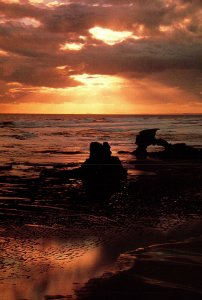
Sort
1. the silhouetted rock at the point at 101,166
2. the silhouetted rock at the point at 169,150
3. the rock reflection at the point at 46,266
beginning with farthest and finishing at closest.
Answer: the silhouetted rock at the point at 169,150 → the silhouetted rock at the point at 101,166 → the rock reflection at the point at 46,266

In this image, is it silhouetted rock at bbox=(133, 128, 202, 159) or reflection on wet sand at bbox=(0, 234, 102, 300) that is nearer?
reflection on wet sand at bbox=(0, 234, 102, 300)

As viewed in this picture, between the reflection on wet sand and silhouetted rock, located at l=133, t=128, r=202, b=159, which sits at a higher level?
silhouetted rock, located at l=133, t=128, r=202, b=159

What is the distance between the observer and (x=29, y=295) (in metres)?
6.73

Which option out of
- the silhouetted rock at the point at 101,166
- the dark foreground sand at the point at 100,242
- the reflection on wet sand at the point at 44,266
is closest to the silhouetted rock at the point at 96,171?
the silhouetted rock at the point at 101,166

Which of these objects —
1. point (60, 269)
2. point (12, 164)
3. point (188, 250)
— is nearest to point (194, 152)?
point (12, 164)

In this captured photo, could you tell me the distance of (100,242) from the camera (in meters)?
9.73

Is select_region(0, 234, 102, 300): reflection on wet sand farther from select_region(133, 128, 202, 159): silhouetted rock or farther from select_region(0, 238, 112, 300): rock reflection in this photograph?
select_region(133, 128, 202, 159): silhouetted rock

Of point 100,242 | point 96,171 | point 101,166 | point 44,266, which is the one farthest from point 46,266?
point 101,166

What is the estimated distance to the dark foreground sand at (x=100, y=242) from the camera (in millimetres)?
7086

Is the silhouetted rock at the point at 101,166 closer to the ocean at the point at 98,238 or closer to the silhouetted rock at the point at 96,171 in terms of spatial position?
the silhouetted rock at the point at 96,171

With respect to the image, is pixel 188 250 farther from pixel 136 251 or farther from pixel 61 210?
pixel 61 210

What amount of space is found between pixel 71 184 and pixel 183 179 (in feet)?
18.3

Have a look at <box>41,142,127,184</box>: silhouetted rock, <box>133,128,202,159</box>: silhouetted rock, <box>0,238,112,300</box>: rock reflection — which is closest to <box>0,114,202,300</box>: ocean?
<box>0,238,112,300</box>: rock reflection

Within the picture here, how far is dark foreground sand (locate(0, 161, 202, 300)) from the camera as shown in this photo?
709 centimetres
